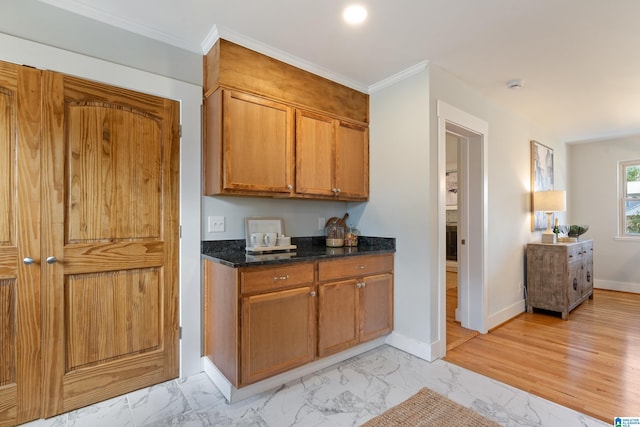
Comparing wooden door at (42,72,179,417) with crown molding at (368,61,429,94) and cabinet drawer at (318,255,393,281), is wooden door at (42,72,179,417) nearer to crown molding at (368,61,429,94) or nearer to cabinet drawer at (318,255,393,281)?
cabinet drawer at (318,255,393,281)

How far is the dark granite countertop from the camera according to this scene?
2.06 metres

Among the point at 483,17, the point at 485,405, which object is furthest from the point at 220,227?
the point at 483,17

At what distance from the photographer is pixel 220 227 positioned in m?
2.45

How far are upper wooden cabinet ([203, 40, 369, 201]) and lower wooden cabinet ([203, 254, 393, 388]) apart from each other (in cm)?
64

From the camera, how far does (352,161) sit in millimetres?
2932

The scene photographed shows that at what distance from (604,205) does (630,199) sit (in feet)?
1.02

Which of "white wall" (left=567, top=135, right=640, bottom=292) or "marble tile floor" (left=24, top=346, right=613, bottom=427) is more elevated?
"white wall" (left=567, top=135, right=640, bottom=292)

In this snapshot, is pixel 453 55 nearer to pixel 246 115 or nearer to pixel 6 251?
pixel 246 115

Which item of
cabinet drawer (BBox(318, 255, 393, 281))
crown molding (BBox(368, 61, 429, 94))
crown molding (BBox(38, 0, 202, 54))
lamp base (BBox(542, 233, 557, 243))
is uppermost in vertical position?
crown molding (BBox(38, 0, 202, 54))

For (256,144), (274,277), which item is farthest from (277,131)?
(274,277)

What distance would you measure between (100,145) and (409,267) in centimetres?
244

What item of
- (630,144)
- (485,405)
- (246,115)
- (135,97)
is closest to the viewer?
(485,405)

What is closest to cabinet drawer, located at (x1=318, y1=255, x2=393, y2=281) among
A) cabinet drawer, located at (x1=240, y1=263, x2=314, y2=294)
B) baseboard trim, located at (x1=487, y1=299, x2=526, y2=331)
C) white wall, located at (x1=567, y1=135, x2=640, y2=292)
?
cabinet drawer, located at (x1=240, y1=263, x2=314, y2=294)

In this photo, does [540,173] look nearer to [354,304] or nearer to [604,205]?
[604,205]
